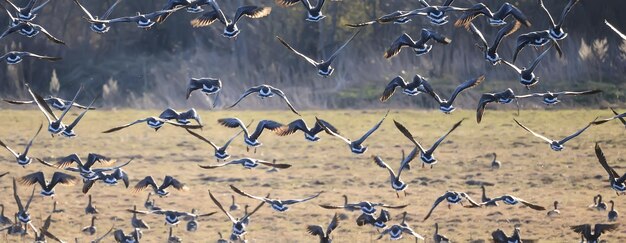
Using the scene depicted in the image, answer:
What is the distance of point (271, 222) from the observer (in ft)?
68.2

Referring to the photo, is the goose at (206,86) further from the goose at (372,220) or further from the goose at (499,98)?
the goose at (499,98)

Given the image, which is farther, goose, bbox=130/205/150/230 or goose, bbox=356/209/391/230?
goose, bbox=130/205/150/230

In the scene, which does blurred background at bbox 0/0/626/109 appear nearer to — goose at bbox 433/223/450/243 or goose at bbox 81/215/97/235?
goose at bbox 81/215/97/235

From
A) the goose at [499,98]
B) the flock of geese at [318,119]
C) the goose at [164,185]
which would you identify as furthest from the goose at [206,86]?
the goose at [499,98]

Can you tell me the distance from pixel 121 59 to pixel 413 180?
19773 millimetres

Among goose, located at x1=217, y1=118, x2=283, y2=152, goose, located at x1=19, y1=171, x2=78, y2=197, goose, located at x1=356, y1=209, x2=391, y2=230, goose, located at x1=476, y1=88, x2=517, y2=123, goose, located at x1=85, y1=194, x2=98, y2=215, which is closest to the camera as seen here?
goose, located at x1=476, y1=88, x2=517, y2=123

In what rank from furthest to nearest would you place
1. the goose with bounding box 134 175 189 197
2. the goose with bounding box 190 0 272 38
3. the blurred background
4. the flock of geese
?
the blurred background
the goose with bounding box 134 175 189 197
the goose with bounding box 190 0 272 38
the flock of geese

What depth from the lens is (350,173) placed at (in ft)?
80.6

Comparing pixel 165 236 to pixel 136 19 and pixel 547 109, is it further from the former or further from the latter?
pixel 547 109

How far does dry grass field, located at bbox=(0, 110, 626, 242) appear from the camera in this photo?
20.5m

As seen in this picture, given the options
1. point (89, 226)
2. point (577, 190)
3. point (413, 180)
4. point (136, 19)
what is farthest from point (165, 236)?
point (577, 190)

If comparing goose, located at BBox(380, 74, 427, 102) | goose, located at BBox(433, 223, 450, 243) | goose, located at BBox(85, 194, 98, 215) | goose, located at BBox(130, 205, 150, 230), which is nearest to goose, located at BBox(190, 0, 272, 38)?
goose, located at BBox(380, 74, 427, 102)

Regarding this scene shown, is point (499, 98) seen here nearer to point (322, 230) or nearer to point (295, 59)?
point (322, 230)

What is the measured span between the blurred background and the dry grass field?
74.8 inches
